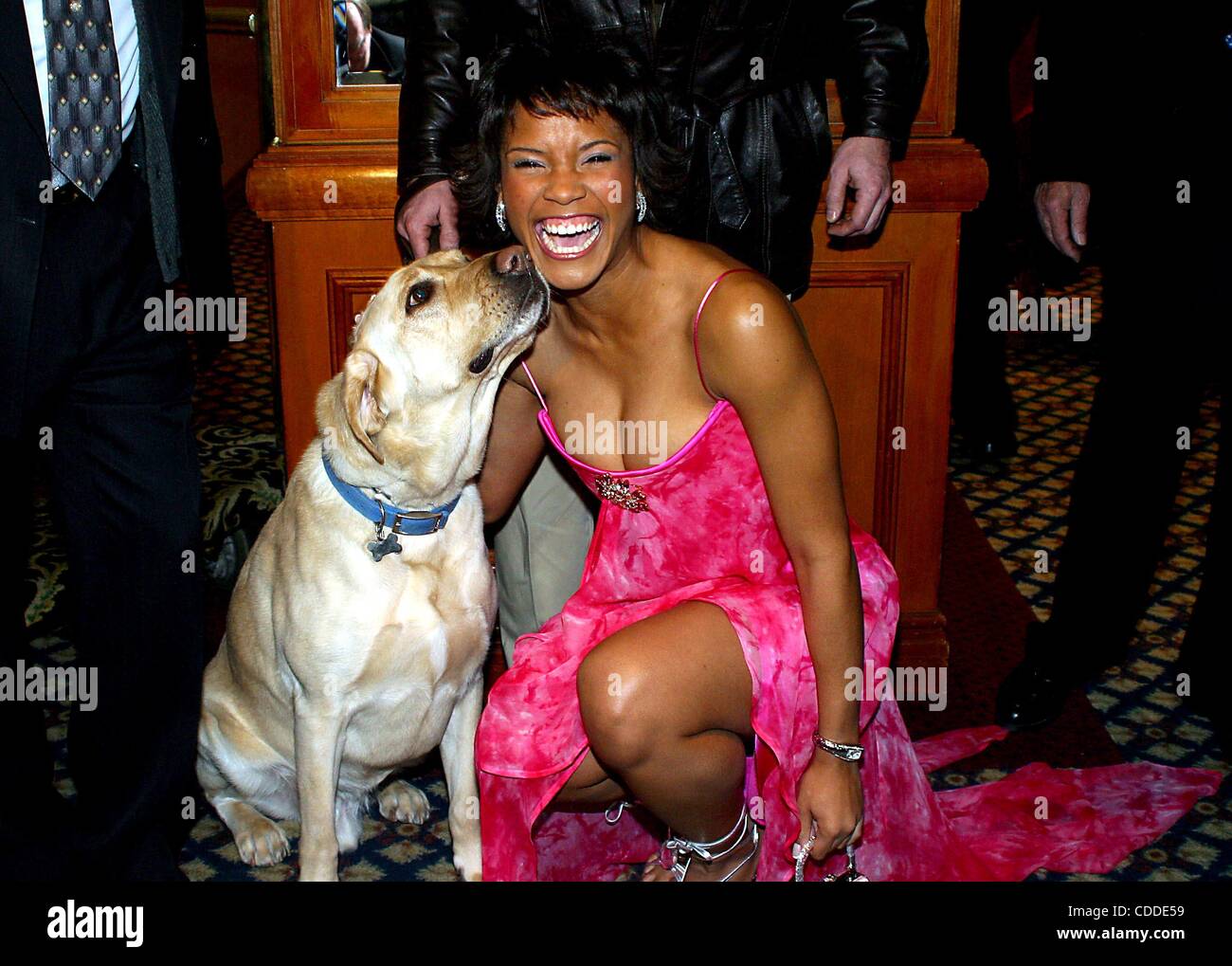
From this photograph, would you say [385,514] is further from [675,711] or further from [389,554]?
[675,711]

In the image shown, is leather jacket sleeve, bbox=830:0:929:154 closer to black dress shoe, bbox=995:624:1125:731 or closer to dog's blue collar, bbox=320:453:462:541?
dog's blue collar, bbox=320:453:462:541

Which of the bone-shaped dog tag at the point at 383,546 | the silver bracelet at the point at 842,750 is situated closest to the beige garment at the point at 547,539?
the bone-shaped dog tag at the point at 383,546

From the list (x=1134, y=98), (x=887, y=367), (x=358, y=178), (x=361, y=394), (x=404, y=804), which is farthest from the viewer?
(x=887, y=367)

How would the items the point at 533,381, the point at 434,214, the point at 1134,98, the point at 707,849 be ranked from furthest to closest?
the point at 1134,98 → the point at 434,214 → the point at 533,381 → the point at 707,849

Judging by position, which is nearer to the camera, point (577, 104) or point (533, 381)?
point (577, 104)

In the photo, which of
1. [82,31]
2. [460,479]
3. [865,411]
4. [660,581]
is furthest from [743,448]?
[82,31]

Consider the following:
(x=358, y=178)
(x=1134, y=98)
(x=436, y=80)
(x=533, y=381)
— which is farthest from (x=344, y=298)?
(x=1134, y=98)

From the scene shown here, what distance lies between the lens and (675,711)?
2.18 meters

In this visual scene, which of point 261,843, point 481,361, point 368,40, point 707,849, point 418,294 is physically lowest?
point 261,843

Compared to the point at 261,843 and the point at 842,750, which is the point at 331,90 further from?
the point at 842,750

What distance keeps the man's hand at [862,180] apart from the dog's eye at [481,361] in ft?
2.46

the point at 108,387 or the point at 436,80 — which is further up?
the point at 436,80

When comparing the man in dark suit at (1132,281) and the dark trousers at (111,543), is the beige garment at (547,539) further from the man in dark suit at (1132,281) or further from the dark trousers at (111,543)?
the man in dark suit at (1132,281)

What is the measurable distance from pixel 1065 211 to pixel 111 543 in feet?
6.57
